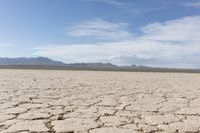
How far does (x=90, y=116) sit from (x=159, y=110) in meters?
1.07

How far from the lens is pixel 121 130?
11.2 feet

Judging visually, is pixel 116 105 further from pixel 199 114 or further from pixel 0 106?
pixel 0 106

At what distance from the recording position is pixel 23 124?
3625 millimetres

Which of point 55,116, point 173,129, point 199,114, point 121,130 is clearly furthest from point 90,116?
point 199,114

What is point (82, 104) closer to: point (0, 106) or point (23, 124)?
point (0, 106)

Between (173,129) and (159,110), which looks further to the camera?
(159,110)

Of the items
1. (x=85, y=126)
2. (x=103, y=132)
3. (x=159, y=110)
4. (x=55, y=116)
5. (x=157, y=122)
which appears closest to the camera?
(x=103, y=132)

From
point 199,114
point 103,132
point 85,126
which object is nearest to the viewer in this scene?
point 103,132

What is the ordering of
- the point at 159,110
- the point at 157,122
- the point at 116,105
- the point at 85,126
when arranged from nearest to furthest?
the point at 85,126
the point at 157,122
the point at 159,110
the point at 116,105

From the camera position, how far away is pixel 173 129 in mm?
3504

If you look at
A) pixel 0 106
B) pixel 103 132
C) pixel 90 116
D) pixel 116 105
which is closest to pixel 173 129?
pixel 103 132

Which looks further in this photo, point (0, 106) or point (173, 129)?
point (0, 106)

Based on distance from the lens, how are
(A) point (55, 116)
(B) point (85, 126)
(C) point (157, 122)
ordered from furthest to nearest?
1. (A) point (55, 116)
2. (C) point (157, 122)
3. (B) point (85, 126)

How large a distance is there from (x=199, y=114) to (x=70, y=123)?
66.5 inches
